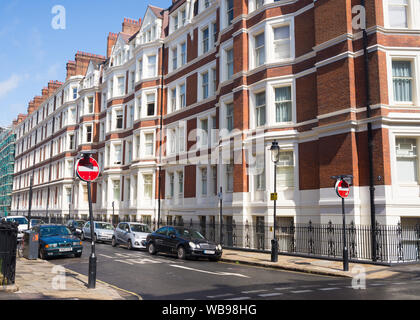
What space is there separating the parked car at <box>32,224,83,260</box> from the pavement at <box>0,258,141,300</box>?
3.92 meters

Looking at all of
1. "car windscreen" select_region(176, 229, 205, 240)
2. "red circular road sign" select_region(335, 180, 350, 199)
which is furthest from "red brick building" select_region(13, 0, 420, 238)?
"car windscreen" select_region(176, 229, 205, 240)

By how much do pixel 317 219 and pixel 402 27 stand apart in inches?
372

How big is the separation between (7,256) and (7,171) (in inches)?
Result: 3340

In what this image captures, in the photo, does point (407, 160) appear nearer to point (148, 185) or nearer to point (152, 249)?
point (152, 249)

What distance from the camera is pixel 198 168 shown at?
27875 millimetres

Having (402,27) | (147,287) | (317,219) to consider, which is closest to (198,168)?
(317,219)

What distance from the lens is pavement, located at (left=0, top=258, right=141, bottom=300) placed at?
8.49 meters

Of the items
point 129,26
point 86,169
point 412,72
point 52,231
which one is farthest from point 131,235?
point 129,26

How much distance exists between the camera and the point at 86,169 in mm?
10406

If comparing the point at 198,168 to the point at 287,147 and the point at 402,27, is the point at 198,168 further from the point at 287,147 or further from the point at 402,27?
the point at 402,27

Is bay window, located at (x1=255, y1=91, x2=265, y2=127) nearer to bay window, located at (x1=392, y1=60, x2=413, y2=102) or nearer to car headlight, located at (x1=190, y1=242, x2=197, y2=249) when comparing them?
bay window, located at (x1=392, y1=60, x2=413, y2=102)

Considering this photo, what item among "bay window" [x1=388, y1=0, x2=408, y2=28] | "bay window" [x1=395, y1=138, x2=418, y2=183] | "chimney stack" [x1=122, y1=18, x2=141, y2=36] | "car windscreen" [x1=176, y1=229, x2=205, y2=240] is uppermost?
"chimney stack" [x1=122, y1=18, x2=141, y2=36]

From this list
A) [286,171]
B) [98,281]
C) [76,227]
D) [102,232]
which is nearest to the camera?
[98,281]

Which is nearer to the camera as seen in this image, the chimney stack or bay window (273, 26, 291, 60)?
bay window (273, 26, 291, 60)
